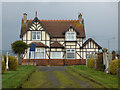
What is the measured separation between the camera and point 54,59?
4144 centimetres

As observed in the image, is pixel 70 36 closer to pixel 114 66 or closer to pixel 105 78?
pixel 114 66

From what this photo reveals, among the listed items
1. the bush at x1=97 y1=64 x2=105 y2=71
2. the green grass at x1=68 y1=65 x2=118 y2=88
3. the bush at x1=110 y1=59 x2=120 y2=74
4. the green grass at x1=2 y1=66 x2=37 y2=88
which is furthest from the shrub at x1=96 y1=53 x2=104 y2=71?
the green grass at x1=2 y1=66 x2=37 y2=88

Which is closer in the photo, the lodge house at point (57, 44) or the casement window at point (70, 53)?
the lodge house at point (57, 44)

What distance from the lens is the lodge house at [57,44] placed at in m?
41.8

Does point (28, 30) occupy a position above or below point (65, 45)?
above

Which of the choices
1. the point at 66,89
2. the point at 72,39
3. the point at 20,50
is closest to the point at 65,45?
the point at 72,39

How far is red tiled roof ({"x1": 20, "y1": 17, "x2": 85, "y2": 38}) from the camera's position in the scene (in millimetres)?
45041

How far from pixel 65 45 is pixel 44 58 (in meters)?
5.03

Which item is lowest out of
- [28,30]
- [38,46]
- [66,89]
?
[66,89]

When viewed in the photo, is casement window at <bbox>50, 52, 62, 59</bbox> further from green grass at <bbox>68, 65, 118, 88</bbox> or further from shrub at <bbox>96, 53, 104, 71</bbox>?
green grass at <bbox>68, 65, 118, 88</bbox>

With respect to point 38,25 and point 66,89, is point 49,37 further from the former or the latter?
point 66,89

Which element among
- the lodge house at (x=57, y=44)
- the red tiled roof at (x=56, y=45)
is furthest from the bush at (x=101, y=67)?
the red tiled roof at (x=56, y=45)

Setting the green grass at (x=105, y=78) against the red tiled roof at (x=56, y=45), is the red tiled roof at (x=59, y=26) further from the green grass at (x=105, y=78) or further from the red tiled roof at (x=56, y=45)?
the green grass at (x=105, y=78)

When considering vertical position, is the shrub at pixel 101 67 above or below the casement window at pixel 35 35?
below
